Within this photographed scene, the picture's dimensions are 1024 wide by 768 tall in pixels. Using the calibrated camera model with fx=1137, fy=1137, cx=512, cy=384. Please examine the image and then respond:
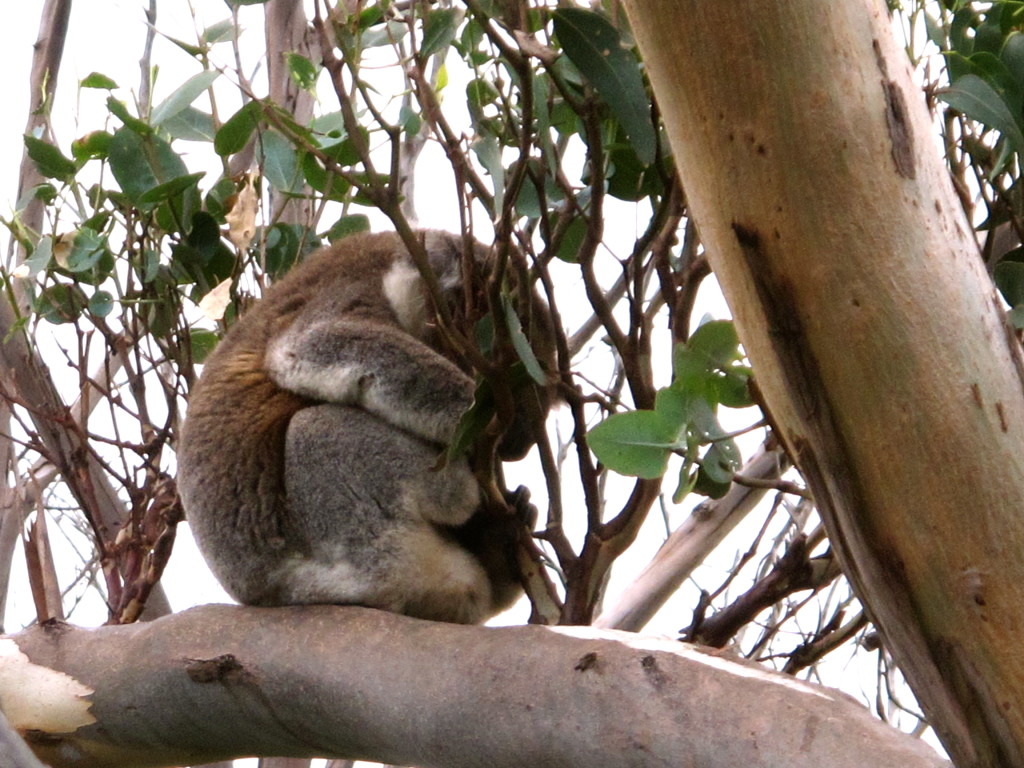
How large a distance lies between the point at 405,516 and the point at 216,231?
0.81 metres

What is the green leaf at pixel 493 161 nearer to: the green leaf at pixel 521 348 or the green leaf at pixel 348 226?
the green leaf at pixel 521 348

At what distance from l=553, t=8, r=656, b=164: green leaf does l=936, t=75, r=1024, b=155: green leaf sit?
40cm

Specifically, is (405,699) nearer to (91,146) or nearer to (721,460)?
(721,460)

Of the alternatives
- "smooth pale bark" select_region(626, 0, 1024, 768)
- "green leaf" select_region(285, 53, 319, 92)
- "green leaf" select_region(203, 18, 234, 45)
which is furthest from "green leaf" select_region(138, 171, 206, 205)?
"smooth pale bark" select_region(626, 0, 1024, 768)

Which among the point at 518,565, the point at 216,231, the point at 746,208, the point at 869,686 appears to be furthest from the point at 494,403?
the point at 869,686

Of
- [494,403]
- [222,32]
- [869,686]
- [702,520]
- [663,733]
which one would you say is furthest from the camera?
[869,686]

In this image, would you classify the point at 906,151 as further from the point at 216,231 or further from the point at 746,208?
the point at 216,231

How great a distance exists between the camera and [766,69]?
3.49 feet

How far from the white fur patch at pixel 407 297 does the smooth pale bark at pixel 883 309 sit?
1.31 m

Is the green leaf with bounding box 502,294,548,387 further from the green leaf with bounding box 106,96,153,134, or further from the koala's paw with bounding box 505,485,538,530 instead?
the green leaf with bounding box 106,96,153,134

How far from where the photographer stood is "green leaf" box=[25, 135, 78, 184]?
233 centimetres

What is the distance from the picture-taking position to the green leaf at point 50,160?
7.65 feet

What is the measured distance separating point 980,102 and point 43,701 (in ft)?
5.74

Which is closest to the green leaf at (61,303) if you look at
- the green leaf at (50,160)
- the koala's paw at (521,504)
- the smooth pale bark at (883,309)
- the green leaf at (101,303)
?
the green leaf at (101,303)
